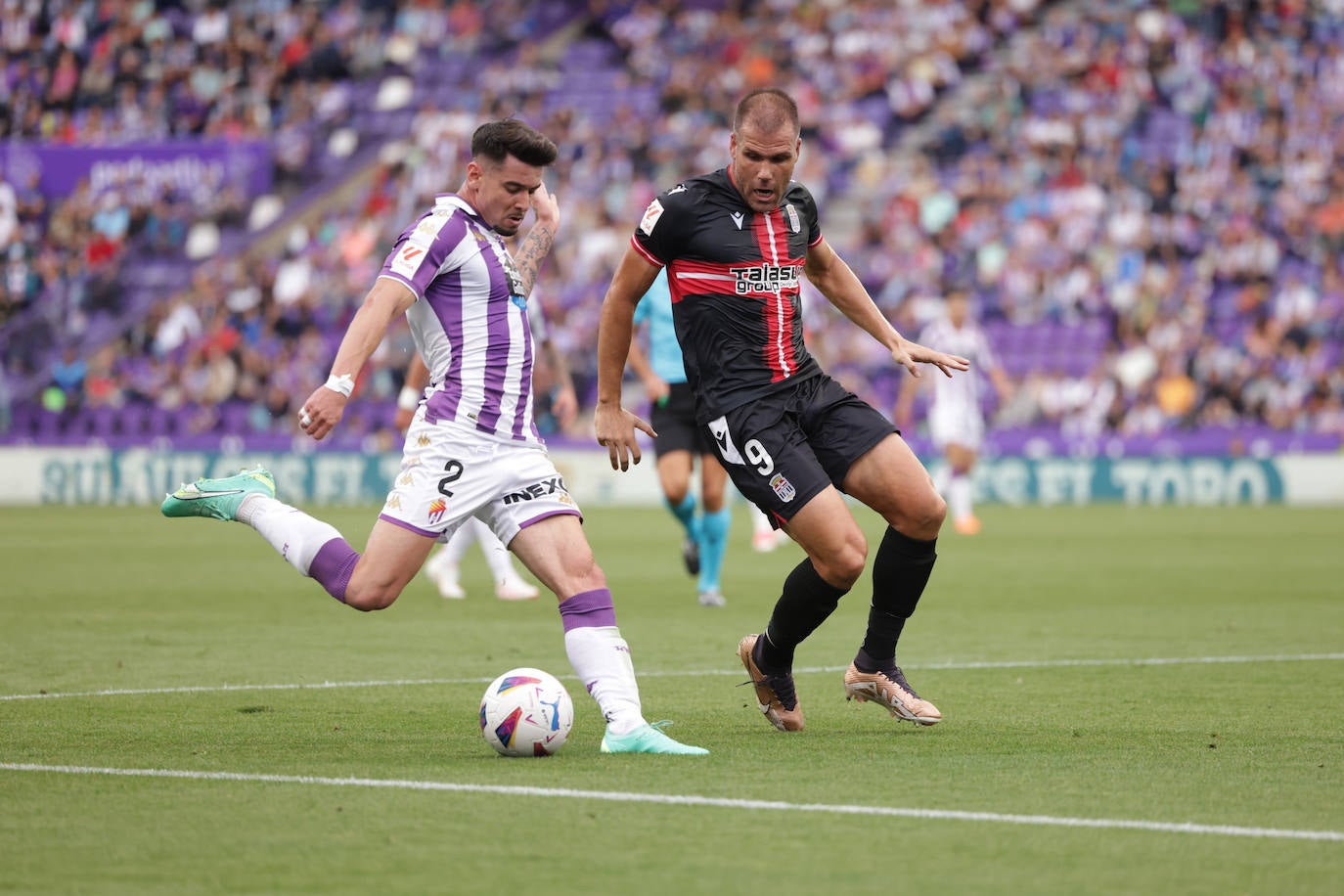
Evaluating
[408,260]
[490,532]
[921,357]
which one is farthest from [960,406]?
[408,260]

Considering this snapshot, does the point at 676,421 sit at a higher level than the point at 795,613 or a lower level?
higher

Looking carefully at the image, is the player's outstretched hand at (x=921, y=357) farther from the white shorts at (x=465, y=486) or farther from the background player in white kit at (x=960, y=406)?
the background player in white kit at (x=960, y=406)

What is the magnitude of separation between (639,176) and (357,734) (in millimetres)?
24732

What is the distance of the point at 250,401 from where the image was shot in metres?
28.9

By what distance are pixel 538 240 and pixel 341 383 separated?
140 centimetres

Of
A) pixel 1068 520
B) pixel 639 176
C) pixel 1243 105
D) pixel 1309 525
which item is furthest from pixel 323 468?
pixel 1243 105

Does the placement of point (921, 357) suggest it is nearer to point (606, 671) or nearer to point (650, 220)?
point (650, 220)

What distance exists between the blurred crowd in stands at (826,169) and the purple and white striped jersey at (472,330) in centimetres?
1893

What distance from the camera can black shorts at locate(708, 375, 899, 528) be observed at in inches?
282

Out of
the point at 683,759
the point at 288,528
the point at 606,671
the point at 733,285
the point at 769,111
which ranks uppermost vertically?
the point at 769,111

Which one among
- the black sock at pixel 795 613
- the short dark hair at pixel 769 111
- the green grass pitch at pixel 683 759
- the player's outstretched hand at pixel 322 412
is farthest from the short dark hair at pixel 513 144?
the green grass pitch at pixel 683 759

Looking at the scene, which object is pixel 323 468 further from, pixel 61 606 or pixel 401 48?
pixel 61 606

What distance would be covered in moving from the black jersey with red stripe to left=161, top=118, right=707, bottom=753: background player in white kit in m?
0.57

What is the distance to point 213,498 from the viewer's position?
741 cm
